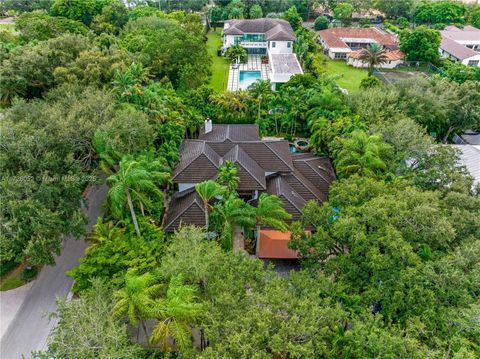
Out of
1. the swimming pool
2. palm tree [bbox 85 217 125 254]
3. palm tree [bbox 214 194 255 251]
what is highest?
palm tree [bbox 214 194 255 251]

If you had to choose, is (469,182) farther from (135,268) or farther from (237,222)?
(135,268)

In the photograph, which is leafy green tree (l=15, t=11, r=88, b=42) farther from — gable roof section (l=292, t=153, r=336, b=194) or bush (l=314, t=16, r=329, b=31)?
bush (l=314, t=16, r=329, b=31)

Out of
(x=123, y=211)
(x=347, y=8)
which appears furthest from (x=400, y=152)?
(x=347, y=8)

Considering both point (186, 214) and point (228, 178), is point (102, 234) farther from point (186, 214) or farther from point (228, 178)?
point (228, 178)

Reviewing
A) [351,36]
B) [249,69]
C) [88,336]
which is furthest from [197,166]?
[351,36]

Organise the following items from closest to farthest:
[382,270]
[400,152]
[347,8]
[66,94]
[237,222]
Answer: [382,270] → [237,222] → [400,152] → [66,94] → [347,8]

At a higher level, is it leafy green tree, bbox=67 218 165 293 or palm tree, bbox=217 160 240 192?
palm tree, bbox=217 160 240 192

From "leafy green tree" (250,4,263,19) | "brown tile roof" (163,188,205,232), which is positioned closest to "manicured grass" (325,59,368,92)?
"leafy green tree" (250,4,263,19)
